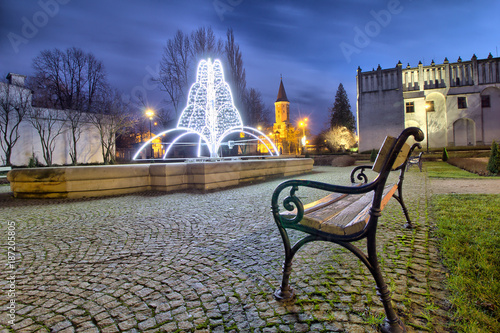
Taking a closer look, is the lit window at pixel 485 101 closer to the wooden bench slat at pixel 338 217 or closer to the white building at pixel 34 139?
the wooden bench slat at pixel 338 217

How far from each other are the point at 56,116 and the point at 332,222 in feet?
114

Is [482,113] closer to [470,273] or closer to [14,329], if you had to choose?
[470,273]

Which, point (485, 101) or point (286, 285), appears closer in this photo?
point (286, 285)

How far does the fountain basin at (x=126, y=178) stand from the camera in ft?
23.4

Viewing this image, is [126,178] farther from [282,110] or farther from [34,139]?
[282,110]

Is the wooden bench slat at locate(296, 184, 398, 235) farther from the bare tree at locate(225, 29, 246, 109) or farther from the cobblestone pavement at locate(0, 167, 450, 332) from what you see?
the bare tree at locate(225, 29, 246, 109)

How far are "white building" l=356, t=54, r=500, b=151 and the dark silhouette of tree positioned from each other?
59.3 ft

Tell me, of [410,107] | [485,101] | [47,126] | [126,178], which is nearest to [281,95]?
[410,107]

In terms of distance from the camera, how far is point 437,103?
41031 mm

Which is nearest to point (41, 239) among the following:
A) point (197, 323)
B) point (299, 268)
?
point (197, 323)

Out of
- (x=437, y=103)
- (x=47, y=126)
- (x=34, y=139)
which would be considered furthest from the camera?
(x=437, y=103)

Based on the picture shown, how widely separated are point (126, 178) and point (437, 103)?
46.1 meters

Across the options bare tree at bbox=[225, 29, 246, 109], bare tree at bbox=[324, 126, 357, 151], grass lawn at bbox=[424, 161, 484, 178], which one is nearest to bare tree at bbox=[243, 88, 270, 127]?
bare tree at bbox=[225, 29, 246, 109]

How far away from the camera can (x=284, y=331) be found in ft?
5.71
